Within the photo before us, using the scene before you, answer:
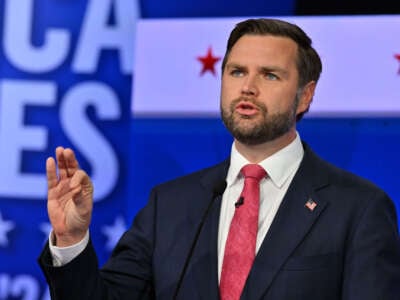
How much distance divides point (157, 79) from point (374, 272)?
188 centimetres

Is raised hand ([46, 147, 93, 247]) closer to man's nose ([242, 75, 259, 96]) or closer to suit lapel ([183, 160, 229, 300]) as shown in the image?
suit lapel ([183, 160, 229, 300])

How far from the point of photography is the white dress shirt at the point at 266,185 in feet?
7.95

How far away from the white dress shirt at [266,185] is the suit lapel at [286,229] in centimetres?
4

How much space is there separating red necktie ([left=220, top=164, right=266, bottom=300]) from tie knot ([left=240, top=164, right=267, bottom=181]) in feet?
0.11

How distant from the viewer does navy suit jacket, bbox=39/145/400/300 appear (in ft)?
7.33

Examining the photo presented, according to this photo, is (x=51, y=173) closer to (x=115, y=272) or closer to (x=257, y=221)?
(x=115, y=272)

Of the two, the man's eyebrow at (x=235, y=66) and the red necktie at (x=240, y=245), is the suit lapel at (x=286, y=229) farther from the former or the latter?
the man's eyebrow at (x=235, y=66)

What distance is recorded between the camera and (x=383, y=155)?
3479 millimetres

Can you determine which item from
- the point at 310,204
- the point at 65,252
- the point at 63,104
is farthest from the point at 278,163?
the point at 63,104

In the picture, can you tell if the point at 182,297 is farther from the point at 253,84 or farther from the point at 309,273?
the point at 253,84

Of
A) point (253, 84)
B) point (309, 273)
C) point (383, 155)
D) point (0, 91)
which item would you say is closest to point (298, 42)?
point (253, 84)

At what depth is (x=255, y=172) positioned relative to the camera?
8.11ft

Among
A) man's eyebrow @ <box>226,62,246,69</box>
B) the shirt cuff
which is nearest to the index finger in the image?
the shirt cuff

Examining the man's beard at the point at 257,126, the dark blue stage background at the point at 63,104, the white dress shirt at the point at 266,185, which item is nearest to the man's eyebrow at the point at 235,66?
the man's beard at the point at 257,126
